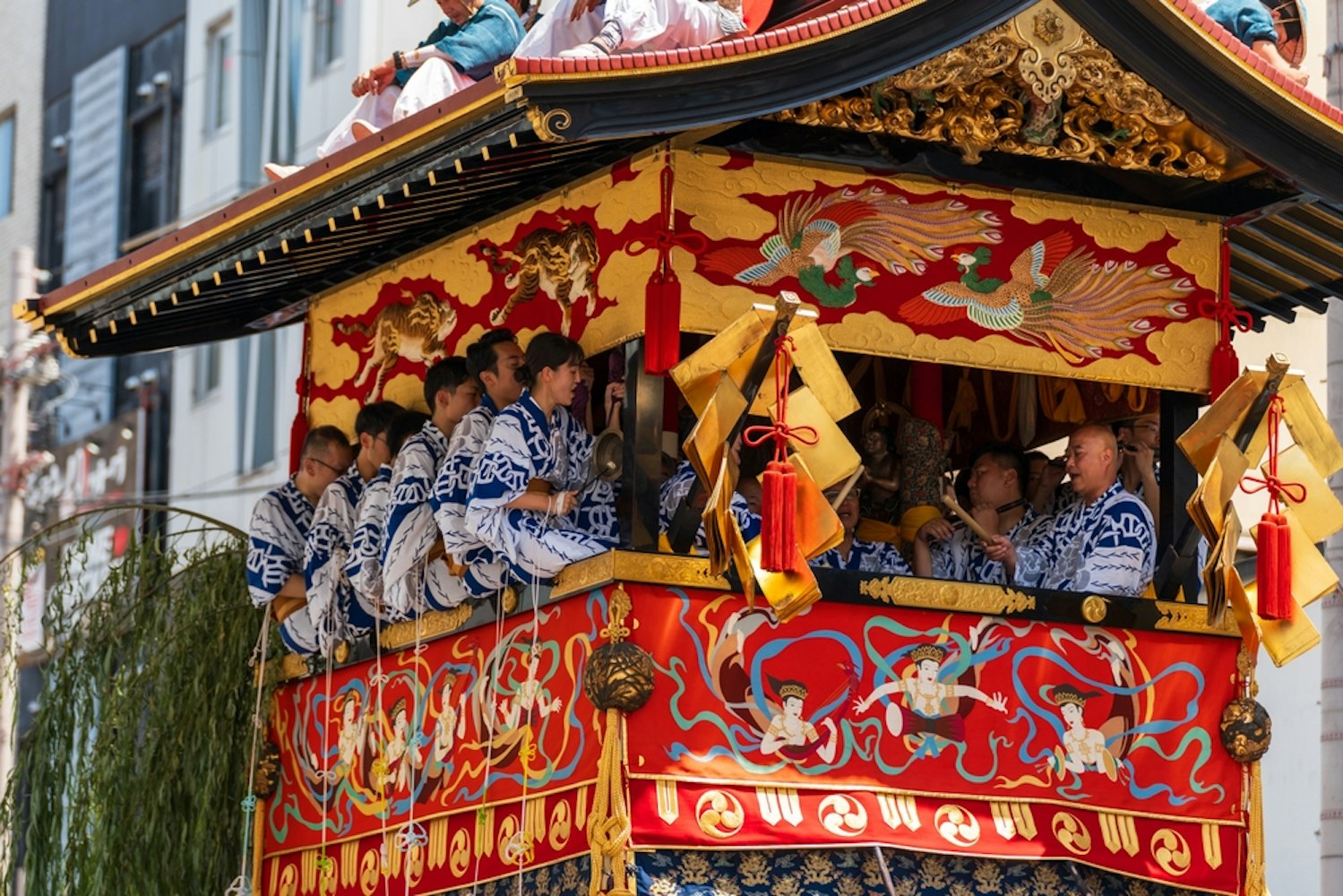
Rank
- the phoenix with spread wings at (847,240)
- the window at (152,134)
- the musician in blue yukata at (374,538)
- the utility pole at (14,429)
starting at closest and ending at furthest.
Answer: the phoenix with spread wings at (847,240) < the musician in blue yukata at (374,538) < the utility pole at (14,429) < the window at (152,134)

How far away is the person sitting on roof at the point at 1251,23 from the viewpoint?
8828 mm

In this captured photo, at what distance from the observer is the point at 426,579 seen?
29.2 feet

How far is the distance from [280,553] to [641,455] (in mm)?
2053

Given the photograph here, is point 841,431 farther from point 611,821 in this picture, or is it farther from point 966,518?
point 611,821

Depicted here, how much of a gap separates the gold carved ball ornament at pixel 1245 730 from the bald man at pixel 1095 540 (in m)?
0.49

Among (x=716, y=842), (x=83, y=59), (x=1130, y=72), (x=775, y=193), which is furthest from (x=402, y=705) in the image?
(x=83, y=59)

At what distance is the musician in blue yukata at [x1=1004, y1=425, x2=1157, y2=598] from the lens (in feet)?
28.2

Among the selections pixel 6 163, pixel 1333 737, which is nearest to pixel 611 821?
pixel 1333 737

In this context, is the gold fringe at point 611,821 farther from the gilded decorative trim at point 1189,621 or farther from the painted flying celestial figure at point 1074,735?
the gilded decorative trim at point 1189,621

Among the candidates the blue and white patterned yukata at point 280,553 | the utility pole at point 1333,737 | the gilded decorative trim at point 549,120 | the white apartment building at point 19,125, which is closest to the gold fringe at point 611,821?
the gilded decorative trim at point 549,120

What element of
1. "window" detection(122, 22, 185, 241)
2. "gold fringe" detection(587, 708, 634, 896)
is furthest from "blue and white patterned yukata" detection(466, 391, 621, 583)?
"window" detection(122, 22, 185, 241)

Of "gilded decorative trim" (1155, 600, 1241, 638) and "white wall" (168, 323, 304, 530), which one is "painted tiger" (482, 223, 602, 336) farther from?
"white wall" (168, 323, 304, 530)

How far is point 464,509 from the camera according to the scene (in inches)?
337

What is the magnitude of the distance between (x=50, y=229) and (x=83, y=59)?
198 centimetres
